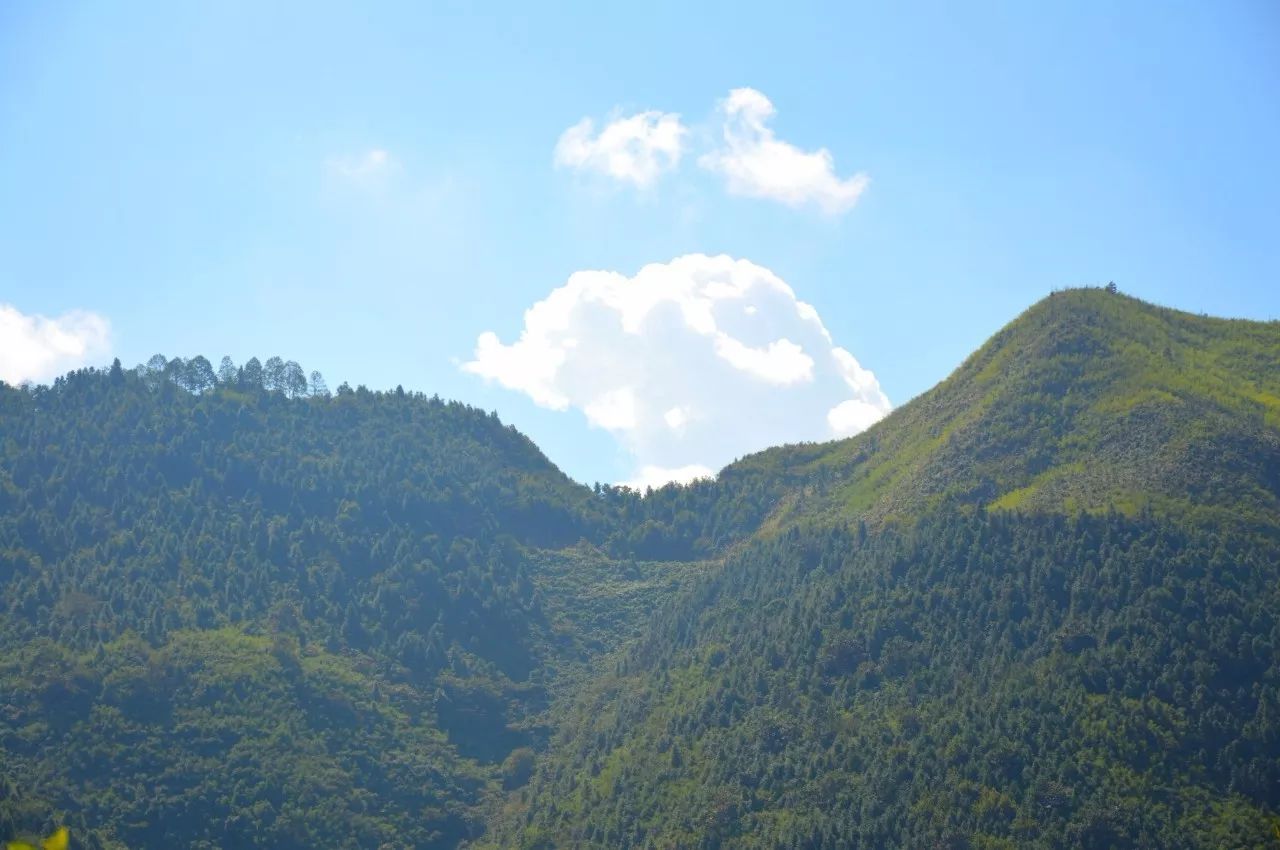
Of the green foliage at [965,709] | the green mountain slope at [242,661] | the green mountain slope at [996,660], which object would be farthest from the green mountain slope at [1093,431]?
the green mountain slope at [242,661]

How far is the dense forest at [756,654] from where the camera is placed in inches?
4675

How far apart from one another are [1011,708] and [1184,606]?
19305mm

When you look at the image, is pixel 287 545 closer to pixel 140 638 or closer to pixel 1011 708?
pixel 140 638

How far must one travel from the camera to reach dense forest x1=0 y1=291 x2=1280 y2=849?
11875cm

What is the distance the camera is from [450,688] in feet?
557

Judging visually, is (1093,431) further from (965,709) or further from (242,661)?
(242,661)

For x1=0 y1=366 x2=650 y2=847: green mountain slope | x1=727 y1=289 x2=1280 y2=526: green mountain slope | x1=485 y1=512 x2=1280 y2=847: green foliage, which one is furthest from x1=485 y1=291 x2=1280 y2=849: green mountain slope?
x1=0 y1=366 x2=650 y2=847: green mountain slope

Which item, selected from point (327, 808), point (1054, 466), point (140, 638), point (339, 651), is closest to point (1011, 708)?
A: point (1054, 466)

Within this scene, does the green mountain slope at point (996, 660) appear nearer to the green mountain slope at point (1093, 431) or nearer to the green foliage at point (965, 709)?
the green foliage at point (965, 709)

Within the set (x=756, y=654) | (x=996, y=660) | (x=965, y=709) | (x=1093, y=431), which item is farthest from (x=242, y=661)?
(x=1093, y=431)

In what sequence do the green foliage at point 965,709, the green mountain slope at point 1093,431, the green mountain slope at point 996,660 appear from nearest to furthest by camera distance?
1. the green foliage at point 965,709
2. the green mountain slope at point 996,660
3. the green mountain slope at point 1093,431

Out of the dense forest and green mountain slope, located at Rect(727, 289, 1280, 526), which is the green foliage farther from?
green mountain slope, located at Rect(727, 289, 1280, 526)

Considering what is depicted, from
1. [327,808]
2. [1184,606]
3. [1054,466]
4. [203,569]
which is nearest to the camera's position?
[1184,606]

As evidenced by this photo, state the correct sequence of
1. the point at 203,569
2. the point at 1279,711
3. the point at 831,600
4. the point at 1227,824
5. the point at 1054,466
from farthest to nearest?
the point at 203,569, the point at 1054,466, the point at 831,600, the point at 1279,711, the point at 1227,824
